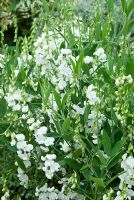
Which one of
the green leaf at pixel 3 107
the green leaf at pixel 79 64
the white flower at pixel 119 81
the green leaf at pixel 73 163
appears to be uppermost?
the green leaf at pixel 79 64

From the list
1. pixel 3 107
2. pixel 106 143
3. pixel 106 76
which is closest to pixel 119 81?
pixel 106 76

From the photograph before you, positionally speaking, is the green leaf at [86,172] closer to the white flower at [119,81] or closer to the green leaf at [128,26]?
the white flower at [119,81]

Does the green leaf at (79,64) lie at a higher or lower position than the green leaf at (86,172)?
higher

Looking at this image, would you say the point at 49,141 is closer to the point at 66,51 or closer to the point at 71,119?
the point at 71,119

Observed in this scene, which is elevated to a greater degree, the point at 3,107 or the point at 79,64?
the point at 79,64

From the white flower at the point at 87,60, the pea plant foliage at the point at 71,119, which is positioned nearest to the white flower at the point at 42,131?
the pea plant foliage at the point at 71,119

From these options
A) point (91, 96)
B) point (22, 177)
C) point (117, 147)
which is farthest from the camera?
point (22, 177)

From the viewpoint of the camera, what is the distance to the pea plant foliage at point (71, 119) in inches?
88.4

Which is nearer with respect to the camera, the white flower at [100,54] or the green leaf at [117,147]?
the green leaf at [117,147]

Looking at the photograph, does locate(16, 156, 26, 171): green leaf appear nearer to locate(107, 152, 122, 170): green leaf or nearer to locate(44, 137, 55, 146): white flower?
locate(44, 137, 55, 146): white flower

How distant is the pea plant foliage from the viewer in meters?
2.25

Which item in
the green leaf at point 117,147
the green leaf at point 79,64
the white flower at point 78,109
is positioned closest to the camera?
the green leaf at point 117,147

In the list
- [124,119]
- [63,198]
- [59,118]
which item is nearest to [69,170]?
[63,198]

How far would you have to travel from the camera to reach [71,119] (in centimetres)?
241
